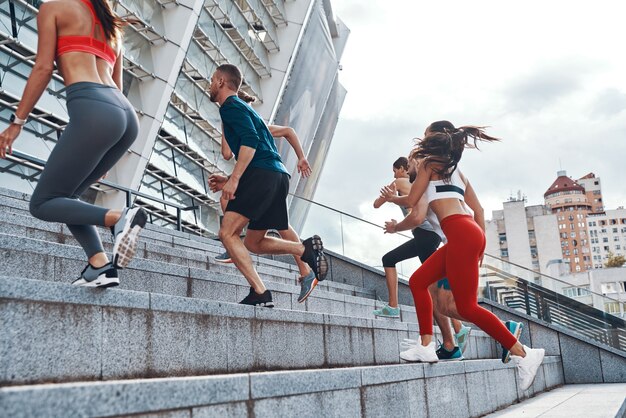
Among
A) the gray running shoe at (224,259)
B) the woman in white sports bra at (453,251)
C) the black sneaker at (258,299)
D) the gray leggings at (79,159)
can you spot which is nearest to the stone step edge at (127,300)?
the black sneaker at (258,299)

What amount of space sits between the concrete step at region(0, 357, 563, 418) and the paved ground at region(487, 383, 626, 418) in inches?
12.1

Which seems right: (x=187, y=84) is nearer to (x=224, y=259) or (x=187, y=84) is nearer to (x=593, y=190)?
(x=224, y=259)

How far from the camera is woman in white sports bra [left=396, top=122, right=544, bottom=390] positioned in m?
4.52

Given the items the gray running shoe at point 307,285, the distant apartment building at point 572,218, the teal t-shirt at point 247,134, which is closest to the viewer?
the teal t-shirt at point 247,134

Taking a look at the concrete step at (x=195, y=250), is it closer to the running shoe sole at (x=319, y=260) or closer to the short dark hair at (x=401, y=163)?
the running shoe sole at (x=319, y=260)

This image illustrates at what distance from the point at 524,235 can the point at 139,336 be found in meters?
127

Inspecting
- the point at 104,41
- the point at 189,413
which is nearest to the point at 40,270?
the point at 104,41

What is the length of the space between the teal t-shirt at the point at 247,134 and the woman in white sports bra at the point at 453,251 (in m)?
1.11

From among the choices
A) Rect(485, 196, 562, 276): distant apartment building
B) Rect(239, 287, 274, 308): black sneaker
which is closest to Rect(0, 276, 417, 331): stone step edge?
Rect(239, 287, 274, 308): black sneaker

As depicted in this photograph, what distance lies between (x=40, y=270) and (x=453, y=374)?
10.3ft

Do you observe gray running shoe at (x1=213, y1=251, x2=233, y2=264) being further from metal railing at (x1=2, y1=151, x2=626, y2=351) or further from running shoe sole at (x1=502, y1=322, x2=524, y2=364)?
running shoe sole at (x1=502, y1=322, x2=524, y2=364)

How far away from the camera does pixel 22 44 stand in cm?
1719

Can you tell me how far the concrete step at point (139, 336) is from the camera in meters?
2.45

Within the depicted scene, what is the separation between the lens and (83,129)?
3311 mm
